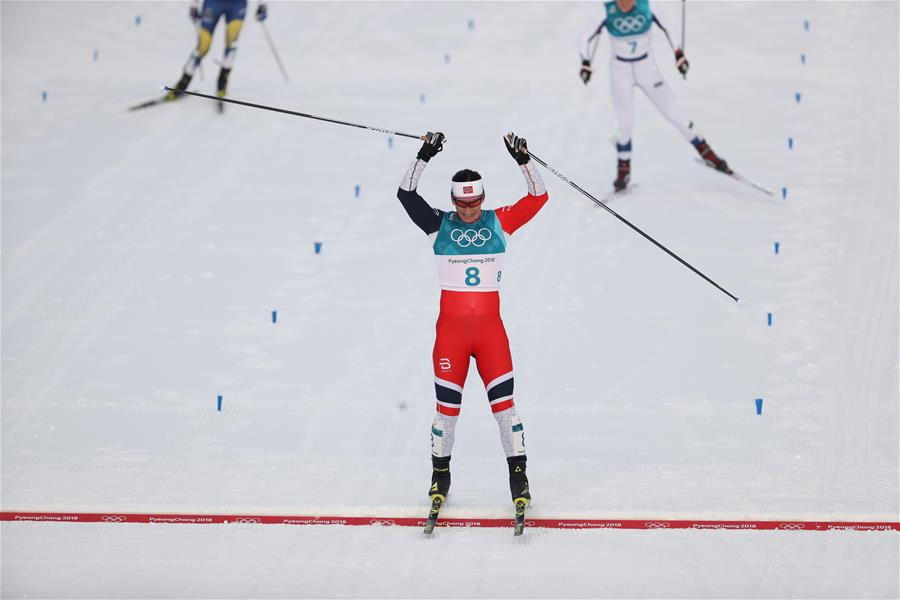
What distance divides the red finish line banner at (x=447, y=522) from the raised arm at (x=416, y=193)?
1.19 metres

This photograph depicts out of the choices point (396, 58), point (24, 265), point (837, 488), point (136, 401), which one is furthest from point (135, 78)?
point (837, 488)

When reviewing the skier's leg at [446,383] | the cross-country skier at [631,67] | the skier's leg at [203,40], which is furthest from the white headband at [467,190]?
the skier's leg at [203,40]

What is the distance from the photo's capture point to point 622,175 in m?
8.47

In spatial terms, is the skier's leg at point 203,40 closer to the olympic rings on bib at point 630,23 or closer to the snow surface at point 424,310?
the snow surface at point 424,310

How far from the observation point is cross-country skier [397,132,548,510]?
17.0ft

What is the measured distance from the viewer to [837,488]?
5523 millimetres

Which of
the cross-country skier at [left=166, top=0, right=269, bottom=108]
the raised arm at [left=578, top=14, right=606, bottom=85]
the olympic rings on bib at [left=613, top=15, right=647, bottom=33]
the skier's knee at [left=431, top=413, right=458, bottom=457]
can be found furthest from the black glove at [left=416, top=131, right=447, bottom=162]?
the cross-country skier at [left=166, top=0, right=269, bottom=108]

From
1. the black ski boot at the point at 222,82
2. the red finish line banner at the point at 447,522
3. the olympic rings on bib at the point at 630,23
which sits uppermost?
the olympic rings on bib at the point at 630,23

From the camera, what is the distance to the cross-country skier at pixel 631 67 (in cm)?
812

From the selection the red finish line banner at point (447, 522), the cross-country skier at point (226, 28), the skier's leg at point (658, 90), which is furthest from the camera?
the cross-country skier at point (226, 28)

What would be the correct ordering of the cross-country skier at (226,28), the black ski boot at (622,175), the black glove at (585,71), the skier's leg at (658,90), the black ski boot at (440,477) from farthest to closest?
the cross-country skier at (226,28), the black ski boot at (622,175), the skier's leg at (658,90), the black glove at (585,71), the black ski boot at (440,477)

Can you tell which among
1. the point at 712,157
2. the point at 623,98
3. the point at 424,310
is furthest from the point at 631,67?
the point at 424,310

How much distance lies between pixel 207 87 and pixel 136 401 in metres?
4.50

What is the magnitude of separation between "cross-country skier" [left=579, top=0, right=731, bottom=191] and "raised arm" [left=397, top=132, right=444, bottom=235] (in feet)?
10.1
